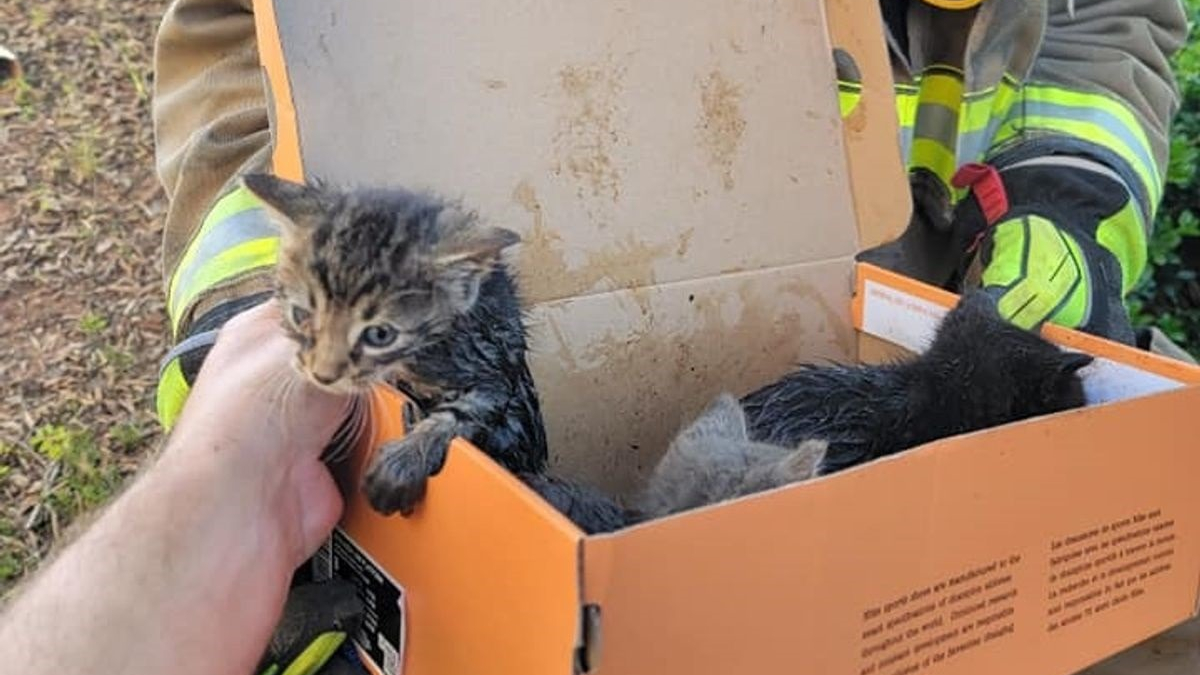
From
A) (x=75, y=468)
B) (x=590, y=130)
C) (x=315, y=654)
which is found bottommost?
(x=75, y=468)

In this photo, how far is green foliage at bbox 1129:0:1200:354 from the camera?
133 inches

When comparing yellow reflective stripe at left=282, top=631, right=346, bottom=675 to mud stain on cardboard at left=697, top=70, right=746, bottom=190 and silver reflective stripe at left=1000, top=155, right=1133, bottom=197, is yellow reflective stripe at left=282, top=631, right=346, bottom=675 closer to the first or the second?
mud stain on cardboard at left=697, top=70, right=746, bottom=190

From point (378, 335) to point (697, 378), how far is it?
2.27 ft

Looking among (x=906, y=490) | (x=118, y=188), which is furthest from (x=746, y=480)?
(x=118, y=188)

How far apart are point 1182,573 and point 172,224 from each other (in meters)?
1.46

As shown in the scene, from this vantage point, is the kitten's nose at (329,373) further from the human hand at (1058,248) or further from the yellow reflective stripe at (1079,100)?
the yellow reflective stripe at (1079,100)

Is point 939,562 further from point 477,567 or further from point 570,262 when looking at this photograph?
point 570,262

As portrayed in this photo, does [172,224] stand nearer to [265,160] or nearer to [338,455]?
[265,160]

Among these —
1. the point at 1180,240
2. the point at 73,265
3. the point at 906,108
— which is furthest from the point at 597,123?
the point at 73,265

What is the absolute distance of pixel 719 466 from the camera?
1.51m

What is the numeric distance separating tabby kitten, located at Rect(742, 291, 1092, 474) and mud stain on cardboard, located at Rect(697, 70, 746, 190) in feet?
1.20

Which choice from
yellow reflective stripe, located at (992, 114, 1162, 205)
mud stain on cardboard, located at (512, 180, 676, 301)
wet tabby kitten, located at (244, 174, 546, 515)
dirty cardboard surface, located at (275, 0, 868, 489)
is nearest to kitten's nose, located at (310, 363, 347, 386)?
wet tabby kitten, located at (244, 174, 546, 515)

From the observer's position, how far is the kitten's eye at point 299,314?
1.39 meters

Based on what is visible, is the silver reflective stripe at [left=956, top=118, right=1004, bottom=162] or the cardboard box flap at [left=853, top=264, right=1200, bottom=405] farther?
the silver reflective stripe at [left=956, top=118, right=1004, bottom=162]
